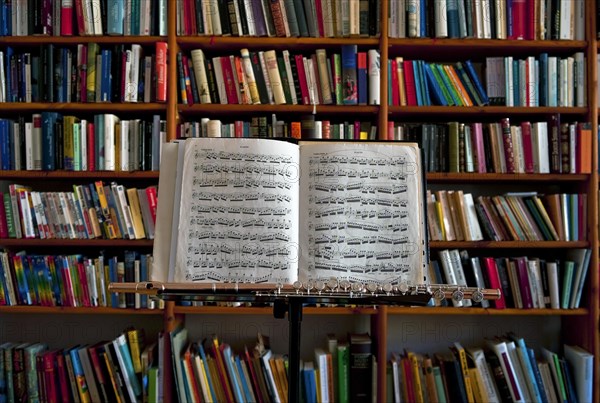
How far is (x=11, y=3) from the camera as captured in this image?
2189mm

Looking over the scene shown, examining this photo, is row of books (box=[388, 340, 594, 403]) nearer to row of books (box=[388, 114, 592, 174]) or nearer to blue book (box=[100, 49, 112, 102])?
row of books (box=[388, 114, 592, 174])

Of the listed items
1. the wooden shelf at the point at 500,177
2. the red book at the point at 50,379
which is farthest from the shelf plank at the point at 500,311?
the red book at the point at 50,379

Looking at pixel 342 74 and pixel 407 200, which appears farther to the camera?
pixel 342 74

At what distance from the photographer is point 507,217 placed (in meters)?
2.15

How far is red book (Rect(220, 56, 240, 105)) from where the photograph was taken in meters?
2.20

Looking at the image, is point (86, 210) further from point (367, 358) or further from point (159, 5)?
point (367, 358)

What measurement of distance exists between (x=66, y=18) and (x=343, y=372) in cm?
182

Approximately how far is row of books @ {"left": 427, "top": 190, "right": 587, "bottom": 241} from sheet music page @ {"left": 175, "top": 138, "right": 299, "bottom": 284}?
1.07 m

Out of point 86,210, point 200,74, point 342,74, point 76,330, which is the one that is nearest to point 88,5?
point 200,74

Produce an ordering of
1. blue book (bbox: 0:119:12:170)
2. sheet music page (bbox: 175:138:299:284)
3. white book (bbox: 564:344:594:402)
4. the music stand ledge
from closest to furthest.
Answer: the music stand ledge, sheet music page (bbox: 175:138:299:284), white book (bbox: 564:344:594:402), blue book (bbox: 0:119:12:170)

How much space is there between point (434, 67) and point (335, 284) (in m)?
1.39

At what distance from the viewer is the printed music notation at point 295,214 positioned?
1205mm

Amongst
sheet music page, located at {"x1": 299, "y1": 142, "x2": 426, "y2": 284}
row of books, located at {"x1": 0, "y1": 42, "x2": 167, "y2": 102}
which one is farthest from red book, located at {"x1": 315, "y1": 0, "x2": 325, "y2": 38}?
sheet music page, located at {"x1": 299, "y1": 142, "x2": 426, "y2": 284}

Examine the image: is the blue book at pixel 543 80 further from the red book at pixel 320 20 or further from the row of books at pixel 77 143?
the row of books at pixel 77 143
